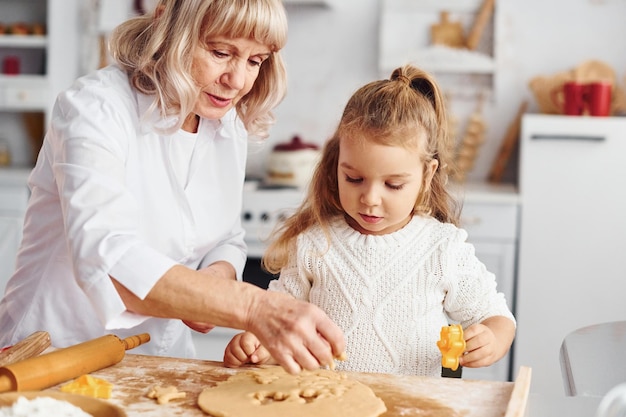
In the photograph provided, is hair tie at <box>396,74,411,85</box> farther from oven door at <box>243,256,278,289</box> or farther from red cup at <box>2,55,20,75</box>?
red cup at <box>2,55,20,75</box>

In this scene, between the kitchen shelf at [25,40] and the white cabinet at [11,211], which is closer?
the white cabinet at [11,211]

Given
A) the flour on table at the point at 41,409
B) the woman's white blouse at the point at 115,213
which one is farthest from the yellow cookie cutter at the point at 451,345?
the flour on table at the point at 41,409

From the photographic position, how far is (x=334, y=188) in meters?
→ 1.70

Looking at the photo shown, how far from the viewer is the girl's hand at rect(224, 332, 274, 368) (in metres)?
1.41

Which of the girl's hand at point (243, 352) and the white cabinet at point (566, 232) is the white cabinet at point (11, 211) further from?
the girl's hand at point (243, 352)

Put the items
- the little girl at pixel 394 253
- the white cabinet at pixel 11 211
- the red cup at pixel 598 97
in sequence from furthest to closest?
the white cabinet at pixel 11 211 → the red cup at pixel 598 97 → the little girl at pixel 394 253

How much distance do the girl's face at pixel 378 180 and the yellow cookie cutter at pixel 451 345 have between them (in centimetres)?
26

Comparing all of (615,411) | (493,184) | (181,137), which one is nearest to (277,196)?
(493,184)

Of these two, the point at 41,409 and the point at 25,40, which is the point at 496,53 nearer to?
the point at 25,40

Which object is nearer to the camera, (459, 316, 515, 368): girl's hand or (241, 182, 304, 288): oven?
(459, 316, 515, 368): girl's hand

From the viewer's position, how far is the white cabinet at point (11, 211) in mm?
3447

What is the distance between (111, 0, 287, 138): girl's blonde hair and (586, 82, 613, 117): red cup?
2025 millimetres

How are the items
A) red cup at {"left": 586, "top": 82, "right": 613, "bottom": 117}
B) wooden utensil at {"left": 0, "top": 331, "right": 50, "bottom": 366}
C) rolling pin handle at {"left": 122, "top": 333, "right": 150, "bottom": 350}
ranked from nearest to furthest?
wooden utensil at {"left": 0, "top": 331, "right": 50, "bottom": 366} → rolling pin handle at {"left": 122, "top": 333, "right": 150, "bottom": 350} → red cup at {"left": 586, "top": 82, "right": 613, "bottom": 117}

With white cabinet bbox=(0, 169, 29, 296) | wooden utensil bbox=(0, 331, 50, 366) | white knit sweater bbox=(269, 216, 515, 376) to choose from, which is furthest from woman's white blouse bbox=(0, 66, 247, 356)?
white cabinet bbox=(0, 169, 29, 296)
